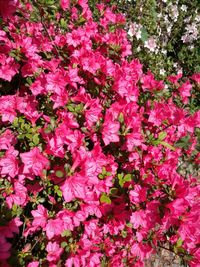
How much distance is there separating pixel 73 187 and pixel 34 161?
0.91 ft

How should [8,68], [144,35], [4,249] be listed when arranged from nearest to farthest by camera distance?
[4,249] < [8,68] < [144,35]

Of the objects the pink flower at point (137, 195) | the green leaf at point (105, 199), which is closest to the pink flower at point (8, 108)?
the green leaf at point (105, 199)

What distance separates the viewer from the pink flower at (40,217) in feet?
5.83

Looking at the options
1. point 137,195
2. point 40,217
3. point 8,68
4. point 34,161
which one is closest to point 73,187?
point 34,161

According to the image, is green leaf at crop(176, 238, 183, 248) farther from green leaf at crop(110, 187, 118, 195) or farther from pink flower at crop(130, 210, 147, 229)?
green leaf at crop(110, 187, 118, 195)

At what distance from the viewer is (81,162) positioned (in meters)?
1.59

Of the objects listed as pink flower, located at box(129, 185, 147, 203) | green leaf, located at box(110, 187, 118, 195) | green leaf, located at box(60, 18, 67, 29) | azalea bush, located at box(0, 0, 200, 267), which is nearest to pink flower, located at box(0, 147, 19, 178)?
azalea bush, located at box(0, 0, 200, 267)

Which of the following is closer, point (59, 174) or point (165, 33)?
point (59, 174)

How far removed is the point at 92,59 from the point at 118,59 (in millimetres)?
507

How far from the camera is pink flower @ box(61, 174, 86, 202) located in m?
1.52

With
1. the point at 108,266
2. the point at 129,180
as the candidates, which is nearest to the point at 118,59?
the point at 129,180

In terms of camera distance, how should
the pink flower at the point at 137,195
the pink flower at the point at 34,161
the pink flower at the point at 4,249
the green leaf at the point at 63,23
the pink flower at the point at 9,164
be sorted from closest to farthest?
the pink flower at the point at 4,249 < the pink flower at the point at 34,161 < the pink flower at the point at 9,164 < the pink flower at the point at 137,195 < the green leaf at the point at 63,23

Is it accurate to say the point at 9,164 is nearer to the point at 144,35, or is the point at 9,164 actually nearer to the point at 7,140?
the point at 7,140

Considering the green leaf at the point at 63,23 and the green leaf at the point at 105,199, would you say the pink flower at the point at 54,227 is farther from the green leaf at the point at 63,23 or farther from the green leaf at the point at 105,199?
the green leaf at the point at 63,23
